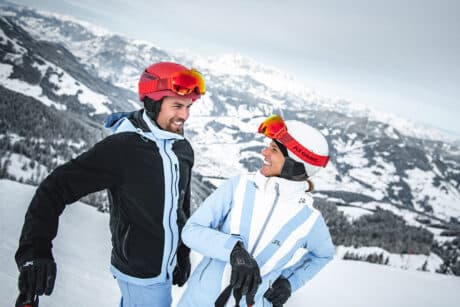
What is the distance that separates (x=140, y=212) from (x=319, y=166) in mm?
1745

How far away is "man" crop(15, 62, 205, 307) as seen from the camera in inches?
92.2

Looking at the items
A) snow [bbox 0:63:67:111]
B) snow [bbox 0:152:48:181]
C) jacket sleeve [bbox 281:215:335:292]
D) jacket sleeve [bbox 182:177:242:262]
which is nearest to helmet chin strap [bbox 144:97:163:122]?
jacket sleeve [bbox 182:177:242:262]

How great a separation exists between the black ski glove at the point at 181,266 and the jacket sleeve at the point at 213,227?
107cm

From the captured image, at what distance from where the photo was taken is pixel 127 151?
2484mm

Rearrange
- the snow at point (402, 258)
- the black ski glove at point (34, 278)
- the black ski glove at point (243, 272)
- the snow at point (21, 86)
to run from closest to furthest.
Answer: the black ski glove at point (34, 278), the black ski glove at point (243, 272), the snow at point (402, 258), the snow at point (21, 86)

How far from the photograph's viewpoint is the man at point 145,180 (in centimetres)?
234

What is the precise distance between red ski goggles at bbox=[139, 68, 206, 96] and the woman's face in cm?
108

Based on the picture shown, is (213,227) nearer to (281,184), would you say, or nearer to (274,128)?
(281,184)

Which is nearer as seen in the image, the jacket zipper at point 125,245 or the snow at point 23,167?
the jacket zipper at point 125,245

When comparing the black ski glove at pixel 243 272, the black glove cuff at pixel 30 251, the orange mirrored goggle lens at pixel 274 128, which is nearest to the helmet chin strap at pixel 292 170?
the orange mirrored goggle lens at pixel 274 128

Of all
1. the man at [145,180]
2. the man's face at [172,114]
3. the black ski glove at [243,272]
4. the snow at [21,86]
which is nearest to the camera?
the black ski glove at [243,272]

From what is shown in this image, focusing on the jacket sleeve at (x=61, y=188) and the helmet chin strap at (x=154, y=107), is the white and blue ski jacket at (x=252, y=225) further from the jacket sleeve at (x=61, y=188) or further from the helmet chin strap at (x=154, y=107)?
the helmet chin strap at (x=154, y=107)

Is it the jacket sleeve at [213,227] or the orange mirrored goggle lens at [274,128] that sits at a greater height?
the orange mirrored goggle lens at [274,128]

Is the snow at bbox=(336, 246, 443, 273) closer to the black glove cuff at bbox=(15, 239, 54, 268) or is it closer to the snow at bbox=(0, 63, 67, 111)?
the black glove cuff at bbox=(15, 239, 54, 268)
